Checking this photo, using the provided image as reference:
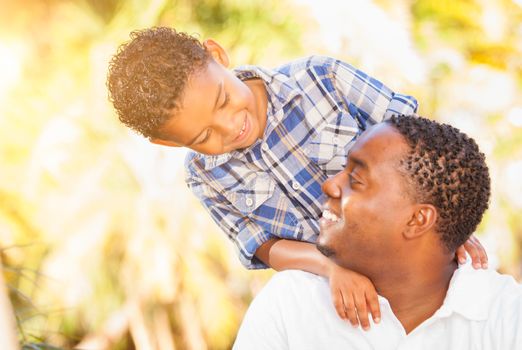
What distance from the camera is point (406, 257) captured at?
2.01 metres

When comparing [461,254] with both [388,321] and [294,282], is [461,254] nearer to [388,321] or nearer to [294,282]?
[388,321]

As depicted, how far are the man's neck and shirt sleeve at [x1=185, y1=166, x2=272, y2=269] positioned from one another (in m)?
0.56

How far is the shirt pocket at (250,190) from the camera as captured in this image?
2492 mm

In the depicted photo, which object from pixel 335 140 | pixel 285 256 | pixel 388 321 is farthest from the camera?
pixel 335 140

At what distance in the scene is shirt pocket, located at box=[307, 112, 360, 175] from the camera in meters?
2.43

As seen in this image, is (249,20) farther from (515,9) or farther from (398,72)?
(515,9)

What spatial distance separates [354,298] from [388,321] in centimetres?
12

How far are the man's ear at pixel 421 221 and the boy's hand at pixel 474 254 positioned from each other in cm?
19

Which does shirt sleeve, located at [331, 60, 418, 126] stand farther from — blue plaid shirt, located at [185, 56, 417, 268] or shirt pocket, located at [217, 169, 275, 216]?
shirt pocket, located at [217, 169, 275, 216]

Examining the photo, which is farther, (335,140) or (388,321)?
(335,140)

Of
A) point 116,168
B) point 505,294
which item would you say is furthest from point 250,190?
point 116,168

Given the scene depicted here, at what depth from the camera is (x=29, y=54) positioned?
5.35m

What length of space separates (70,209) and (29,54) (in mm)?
1112

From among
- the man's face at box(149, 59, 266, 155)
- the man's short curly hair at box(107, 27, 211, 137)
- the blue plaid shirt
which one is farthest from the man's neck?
the man's short curly hair at box(107, 27, 211, 137)
